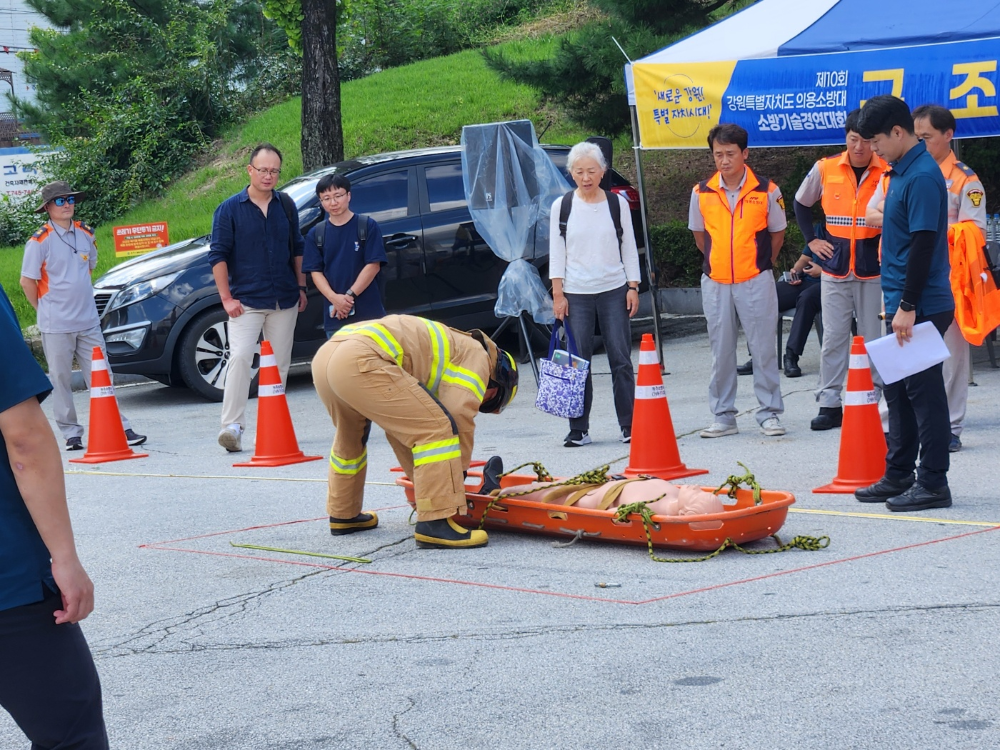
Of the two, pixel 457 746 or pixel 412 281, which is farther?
pixel 412 281

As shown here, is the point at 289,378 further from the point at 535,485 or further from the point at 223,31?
the point at 223,31

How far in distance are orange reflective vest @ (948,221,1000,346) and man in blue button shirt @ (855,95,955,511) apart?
148cm

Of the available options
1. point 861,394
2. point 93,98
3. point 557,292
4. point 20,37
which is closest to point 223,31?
point 93,98

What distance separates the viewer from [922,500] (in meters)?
5.67

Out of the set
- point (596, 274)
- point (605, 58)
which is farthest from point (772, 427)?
point (605, 58)

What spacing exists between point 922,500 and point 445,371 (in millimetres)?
2272

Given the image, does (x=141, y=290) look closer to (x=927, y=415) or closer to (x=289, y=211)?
(x=289, y=211)

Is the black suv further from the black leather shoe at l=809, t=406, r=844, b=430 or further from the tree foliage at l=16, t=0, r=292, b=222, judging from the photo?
the tree foliage at l=16, t=0, r=292, b=222

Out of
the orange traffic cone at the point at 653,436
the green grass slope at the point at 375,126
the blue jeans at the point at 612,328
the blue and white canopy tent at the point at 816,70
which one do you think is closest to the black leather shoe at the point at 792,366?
the blue and white canopy tent at the point at 816,70

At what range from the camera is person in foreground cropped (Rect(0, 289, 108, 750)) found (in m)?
2.46

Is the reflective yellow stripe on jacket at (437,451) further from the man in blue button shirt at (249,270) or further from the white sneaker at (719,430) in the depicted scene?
the man in blue button shirt at (249,270)

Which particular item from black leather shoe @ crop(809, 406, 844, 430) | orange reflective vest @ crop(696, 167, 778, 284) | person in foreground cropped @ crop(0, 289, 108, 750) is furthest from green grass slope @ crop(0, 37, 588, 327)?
person in foreground cropped @ crop(0, 289, 108, 750)

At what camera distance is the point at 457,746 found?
3.40 meters

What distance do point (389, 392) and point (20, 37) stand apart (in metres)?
52.0
